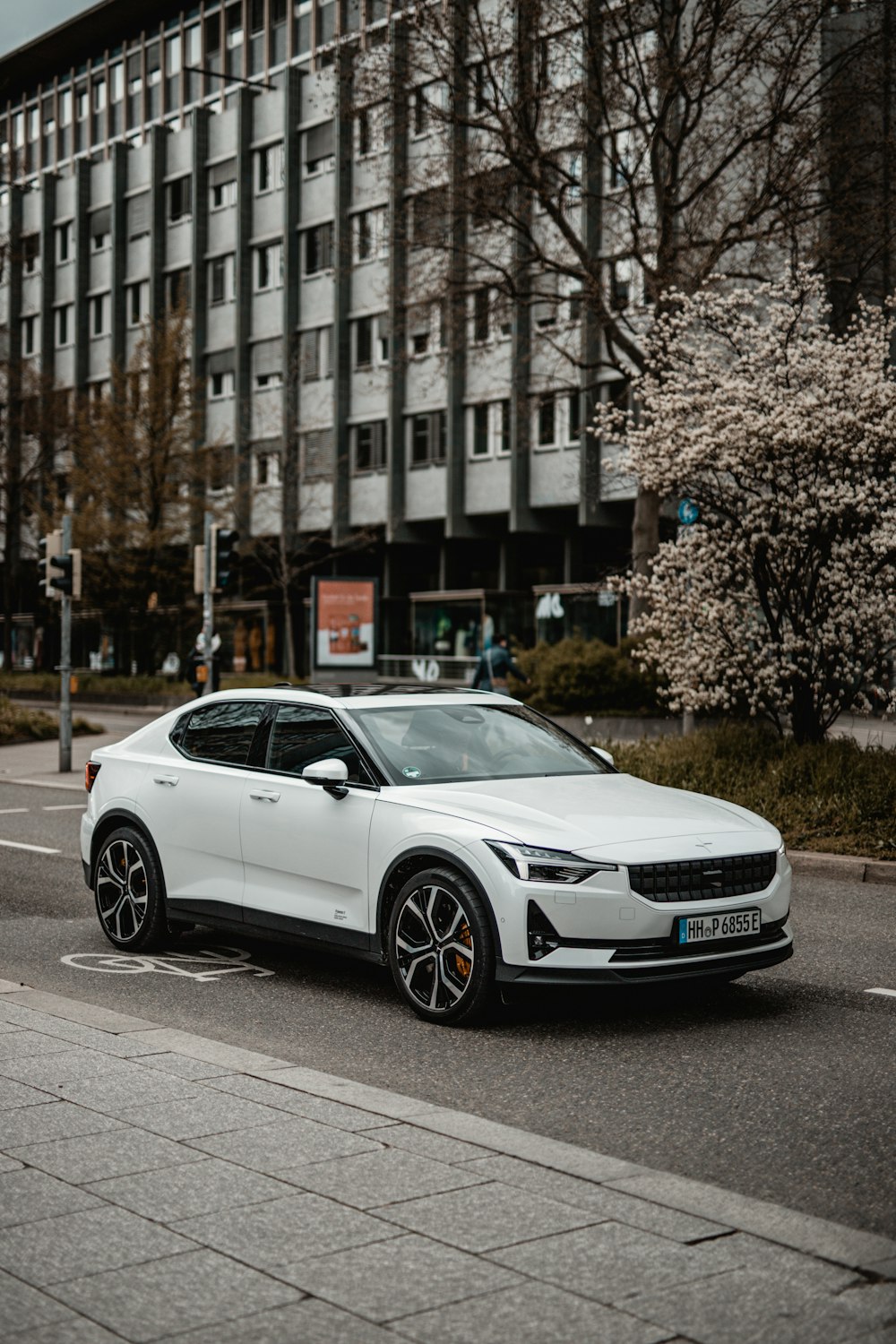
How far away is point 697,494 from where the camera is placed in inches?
599

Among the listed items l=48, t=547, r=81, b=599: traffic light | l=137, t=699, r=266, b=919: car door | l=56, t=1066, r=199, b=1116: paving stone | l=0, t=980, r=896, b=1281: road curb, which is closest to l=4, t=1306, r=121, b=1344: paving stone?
l=0, t=980, r=896, b=1281: road curb

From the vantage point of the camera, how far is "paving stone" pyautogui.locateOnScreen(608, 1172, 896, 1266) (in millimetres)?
4062

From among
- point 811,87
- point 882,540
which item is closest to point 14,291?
point 811,87

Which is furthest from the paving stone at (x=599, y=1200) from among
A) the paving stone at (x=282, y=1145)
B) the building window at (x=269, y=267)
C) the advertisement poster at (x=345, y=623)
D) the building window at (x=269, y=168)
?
the building window at (x=269, y=168)

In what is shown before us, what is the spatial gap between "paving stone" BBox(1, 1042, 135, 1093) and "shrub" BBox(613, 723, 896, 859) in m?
7.69

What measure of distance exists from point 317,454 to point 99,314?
16.3m

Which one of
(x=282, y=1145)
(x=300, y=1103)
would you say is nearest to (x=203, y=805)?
(x=300, y=1103)

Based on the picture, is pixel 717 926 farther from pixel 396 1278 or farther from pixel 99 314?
pixel 99 314

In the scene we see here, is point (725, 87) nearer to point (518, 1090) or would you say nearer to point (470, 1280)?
point (518, 1090)

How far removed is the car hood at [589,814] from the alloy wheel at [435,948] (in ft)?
1.28

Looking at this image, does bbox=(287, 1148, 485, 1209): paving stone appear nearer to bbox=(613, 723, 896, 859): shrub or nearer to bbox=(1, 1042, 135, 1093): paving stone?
Result: bbox=(1, 1042, 135, 1093): paving stone

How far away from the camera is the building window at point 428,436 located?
49.3 metres

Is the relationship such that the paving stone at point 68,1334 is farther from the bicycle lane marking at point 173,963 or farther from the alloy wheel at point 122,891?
the alloy wheel at point 122,891

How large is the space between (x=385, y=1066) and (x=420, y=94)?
21569 millimetres
